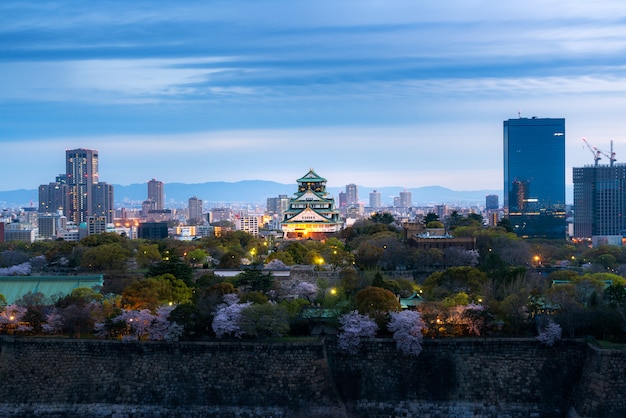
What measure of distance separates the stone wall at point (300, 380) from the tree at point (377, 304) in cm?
Result: 146

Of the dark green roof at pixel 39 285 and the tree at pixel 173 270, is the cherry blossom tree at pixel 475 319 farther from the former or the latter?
the dark green roof at pixel 39 285

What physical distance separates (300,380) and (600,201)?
95.4m

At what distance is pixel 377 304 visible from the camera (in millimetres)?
30250

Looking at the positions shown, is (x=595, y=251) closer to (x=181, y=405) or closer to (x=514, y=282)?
(x=514, y=282)

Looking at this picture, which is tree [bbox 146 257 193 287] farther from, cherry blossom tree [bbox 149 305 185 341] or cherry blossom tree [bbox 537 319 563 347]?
cherry blossom tree [bbox 537 319 563 347]

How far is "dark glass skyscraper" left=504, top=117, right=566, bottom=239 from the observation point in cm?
14125

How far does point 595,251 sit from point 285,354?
31201 millimetres

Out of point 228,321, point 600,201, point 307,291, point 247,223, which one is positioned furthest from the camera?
point 247,223

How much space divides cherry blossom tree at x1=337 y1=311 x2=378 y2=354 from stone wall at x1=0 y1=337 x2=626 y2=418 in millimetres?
335

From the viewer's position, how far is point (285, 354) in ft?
92.1

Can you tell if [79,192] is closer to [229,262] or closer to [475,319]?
[229,262]

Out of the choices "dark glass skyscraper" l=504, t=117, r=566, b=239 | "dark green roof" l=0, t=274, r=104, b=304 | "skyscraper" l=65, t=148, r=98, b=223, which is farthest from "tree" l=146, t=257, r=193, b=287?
"skyscraper" l=65, t=148, r=98, b=223

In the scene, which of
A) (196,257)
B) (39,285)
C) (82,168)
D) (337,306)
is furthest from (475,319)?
(82,168)

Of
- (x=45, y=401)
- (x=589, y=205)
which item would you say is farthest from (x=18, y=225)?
(x=45, y=401)
